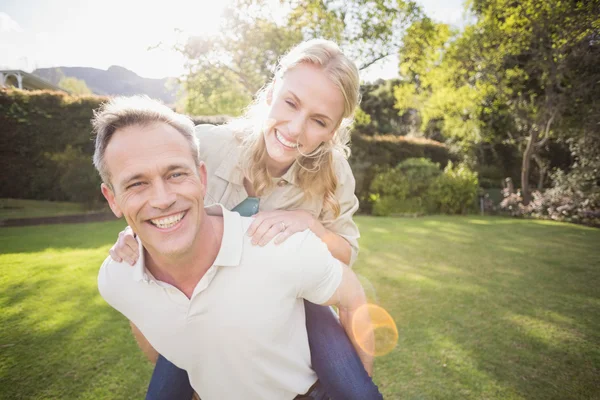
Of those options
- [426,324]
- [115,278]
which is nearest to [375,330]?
[426,324]

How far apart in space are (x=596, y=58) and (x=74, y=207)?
676 inches

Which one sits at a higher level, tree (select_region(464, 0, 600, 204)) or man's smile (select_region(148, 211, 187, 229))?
tree (select_region(464, 0, 600, 204))

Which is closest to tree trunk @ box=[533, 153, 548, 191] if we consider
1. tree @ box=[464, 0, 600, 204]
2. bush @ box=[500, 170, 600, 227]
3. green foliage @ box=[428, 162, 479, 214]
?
tree @ box=[464, 0, 600, 204]

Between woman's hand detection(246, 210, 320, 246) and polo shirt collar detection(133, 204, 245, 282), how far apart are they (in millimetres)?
72

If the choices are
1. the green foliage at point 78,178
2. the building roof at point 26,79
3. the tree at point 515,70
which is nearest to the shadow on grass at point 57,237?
the green foliage at point 78,178

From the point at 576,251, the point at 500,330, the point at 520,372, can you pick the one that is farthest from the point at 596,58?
the point at 520,372

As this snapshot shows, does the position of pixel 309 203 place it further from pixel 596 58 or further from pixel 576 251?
pixel 596 58

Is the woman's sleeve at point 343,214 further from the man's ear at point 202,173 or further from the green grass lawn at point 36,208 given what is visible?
the green grass lawn at point 36,208

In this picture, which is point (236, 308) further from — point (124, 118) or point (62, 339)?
point (62, 339)

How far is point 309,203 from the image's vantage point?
267cm

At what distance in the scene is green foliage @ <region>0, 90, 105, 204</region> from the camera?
1118 centimetres

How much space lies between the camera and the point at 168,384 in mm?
2102

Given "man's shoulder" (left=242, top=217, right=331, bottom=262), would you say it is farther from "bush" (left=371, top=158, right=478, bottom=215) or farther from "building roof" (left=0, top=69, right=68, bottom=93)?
"building roof" (left=0, top=69, right=68, bottom=93)

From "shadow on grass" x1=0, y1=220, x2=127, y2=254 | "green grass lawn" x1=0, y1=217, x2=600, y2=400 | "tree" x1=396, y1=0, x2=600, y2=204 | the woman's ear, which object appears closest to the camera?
the woman's ear
